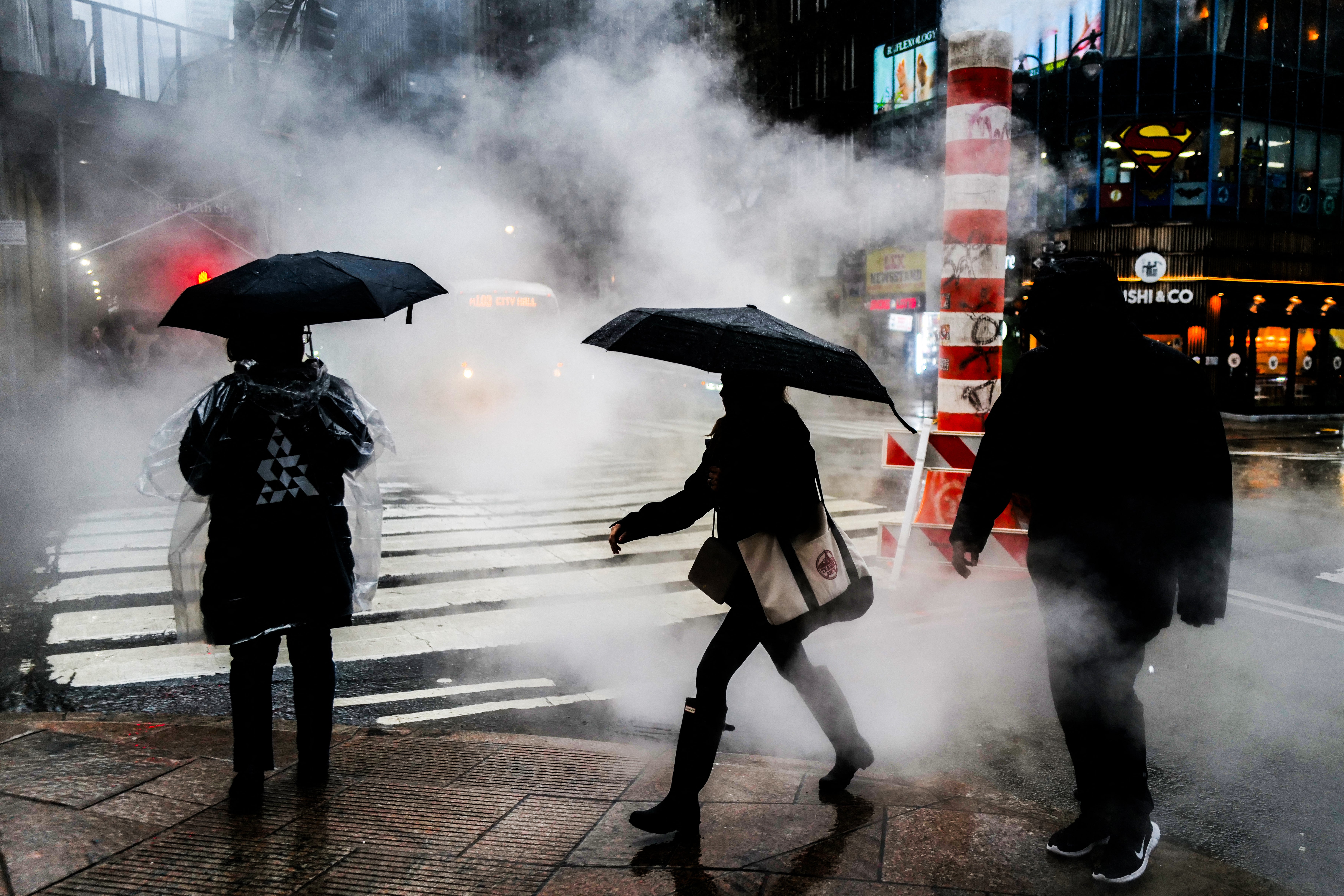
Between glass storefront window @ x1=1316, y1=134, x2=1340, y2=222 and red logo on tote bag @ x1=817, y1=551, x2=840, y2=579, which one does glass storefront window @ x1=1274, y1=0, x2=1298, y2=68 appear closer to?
glass storefront window @ x1=1316, y1=134, x2=1340, y2=222

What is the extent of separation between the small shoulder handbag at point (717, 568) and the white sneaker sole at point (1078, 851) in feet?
3.51

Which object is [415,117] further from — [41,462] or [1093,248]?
[1093,248]

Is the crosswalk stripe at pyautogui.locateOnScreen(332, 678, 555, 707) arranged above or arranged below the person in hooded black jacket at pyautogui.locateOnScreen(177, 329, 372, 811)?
below

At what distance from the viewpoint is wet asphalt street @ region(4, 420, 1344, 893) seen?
3.18m

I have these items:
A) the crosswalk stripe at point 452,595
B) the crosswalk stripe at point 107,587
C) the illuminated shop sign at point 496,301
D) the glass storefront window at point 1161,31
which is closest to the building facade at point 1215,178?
the glass storefront window at point 1161,31

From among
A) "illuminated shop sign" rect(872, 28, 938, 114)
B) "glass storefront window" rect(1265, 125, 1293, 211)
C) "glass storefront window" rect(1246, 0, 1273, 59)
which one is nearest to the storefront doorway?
"glass storefront window" rect(1265, 125, 1293, 211)

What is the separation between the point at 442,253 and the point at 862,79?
27.4 feet

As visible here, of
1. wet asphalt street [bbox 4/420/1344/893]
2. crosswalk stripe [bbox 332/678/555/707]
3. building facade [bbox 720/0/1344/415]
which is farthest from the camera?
building facade [bbox 720/0/1344/415]

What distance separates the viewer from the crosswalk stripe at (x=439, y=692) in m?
3.87

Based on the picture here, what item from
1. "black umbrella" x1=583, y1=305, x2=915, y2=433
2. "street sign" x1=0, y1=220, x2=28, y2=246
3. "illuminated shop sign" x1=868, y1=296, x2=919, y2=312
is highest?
"street sign" x1=0, y1=220, x2=28, y2=246

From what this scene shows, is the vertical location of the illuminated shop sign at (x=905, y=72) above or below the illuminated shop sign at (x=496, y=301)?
above

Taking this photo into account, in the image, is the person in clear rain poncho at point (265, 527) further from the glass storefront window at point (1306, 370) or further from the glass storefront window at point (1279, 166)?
the glass storefront window at point (1306, 370)

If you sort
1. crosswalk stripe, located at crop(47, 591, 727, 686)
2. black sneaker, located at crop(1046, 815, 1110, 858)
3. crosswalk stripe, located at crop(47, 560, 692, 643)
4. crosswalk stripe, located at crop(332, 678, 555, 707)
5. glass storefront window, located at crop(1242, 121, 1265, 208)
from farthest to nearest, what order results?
1. glass storefront window, located at crop(1242, 121, 1265, 208)
2. crosswalk stripe, located at crop(47, 560, 692, 643)
3. crosswalk stripe, located at crop(47, 591, 727, 686)
4. crosswalk stripe, located at crop(332, 678, 555, 707)
5. black sneaker, located at crop(1046, 815, 1110, 858)

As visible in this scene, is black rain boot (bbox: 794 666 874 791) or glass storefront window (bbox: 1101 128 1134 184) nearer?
black rain boot (bbox: 794 666 874 791)
